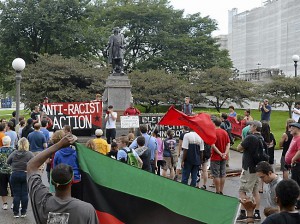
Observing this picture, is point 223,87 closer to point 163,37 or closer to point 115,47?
point 115,47

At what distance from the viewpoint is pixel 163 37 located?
1772 inches

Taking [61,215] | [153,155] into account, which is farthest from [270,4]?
[61,215]

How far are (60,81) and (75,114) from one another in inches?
575

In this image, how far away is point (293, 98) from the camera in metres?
29.7

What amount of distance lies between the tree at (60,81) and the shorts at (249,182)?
22.0 meters

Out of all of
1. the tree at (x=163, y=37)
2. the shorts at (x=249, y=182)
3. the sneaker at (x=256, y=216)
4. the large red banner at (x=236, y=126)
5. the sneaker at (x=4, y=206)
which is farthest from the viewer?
the tree at (x=163, y=37)

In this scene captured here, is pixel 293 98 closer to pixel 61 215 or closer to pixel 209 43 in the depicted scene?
pixel 209 43

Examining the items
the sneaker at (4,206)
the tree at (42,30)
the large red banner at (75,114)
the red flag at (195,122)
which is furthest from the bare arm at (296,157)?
the tree at (42,30)

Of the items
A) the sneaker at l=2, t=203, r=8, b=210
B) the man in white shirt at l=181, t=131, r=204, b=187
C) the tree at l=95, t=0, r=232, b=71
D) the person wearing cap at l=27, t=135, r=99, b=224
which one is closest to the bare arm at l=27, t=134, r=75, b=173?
the person wearing cap at l=27, t=135, r=99, b=224

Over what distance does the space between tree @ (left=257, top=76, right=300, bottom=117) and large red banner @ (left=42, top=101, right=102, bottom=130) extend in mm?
15659

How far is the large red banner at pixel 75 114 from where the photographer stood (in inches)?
626

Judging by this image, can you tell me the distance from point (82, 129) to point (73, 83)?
15342 millimetres

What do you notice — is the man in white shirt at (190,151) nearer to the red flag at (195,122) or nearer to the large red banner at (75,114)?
the red flag at (195,122)

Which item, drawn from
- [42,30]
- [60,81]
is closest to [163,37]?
[42,30]
